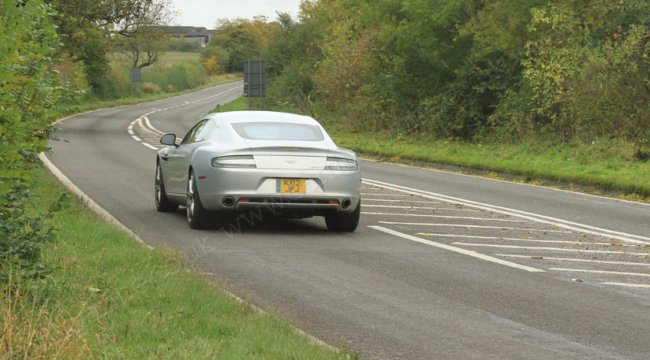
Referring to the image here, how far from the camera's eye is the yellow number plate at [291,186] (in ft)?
45.9


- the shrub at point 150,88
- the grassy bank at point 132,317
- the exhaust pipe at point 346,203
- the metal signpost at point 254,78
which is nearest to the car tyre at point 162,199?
the exhaust pipe at point 346,203

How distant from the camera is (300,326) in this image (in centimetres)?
851

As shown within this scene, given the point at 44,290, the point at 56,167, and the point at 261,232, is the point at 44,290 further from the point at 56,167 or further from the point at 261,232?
A: the point at 56,167

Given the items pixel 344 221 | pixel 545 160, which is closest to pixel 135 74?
pixel 545 160

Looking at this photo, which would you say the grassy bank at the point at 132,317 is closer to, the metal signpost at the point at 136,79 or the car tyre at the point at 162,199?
the car tyre at the point at 162,199

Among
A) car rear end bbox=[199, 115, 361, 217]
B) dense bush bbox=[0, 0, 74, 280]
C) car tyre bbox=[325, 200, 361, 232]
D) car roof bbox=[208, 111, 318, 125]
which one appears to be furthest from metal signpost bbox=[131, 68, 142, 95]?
dense bush bbox=[0, 0, 74, 280]

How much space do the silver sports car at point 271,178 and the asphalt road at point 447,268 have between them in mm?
311

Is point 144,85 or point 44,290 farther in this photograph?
point 144,85

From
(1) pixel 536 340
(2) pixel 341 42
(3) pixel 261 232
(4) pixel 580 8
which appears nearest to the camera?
(1) pixel 536 340

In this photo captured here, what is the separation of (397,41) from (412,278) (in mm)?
27298

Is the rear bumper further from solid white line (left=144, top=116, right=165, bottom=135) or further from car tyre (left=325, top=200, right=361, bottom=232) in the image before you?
solid white line (left=144, top=116, right=165, bottom=135)

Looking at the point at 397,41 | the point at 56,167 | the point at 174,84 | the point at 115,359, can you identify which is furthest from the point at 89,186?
the point at 174,84

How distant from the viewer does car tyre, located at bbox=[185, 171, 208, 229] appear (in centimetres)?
1435

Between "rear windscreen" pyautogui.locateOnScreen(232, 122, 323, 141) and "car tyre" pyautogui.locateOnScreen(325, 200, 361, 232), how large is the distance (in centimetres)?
104
